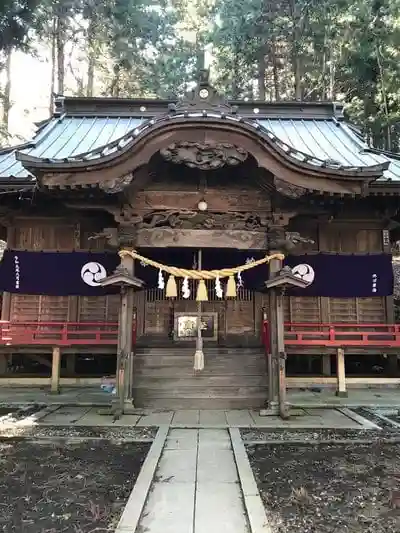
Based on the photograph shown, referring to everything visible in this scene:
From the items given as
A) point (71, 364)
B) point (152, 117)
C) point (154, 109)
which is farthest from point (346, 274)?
point (154, 109)

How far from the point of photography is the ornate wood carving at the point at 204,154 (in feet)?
25.5

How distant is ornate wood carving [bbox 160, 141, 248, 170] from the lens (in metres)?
7.77

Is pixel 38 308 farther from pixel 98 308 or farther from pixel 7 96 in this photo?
pixel 7 96

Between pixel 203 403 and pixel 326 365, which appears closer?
pixel 203 403

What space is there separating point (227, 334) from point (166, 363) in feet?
8.45

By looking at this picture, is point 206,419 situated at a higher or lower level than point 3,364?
lower

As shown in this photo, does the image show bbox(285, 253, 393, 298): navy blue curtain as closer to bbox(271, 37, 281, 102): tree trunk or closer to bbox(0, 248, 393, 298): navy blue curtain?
bbox(0, 248, 393, 298): navy blue curtain

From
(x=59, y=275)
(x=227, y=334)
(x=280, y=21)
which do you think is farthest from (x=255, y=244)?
(x=280, y=21)

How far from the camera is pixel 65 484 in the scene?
464 cm

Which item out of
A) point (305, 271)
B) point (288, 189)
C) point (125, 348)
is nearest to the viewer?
point (288, 189)

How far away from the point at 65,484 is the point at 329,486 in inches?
115

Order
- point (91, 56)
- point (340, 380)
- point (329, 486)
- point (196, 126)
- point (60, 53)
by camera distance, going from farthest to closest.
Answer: point (91, 56) → point (60, 53) → point (340, 380) → point (196, 126) → point (329, 486)

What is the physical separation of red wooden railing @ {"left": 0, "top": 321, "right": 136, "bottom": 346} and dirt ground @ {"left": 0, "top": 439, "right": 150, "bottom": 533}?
4.02m

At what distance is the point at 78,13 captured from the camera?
2306 centimetres
